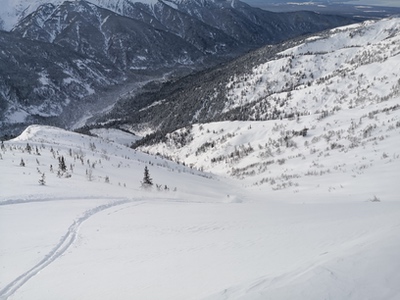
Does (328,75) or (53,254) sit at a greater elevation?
(328,75)

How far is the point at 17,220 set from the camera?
11414 millimetres

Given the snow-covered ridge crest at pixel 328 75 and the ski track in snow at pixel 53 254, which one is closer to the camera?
the ski track in snow at pixel 53 254

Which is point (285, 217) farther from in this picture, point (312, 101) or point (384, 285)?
point (312, 101)

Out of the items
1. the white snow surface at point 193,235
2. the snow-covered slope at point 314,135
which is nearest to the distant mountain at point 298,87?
the snow-covered slope at point 314,135

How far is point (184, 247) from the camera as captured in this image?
855cm

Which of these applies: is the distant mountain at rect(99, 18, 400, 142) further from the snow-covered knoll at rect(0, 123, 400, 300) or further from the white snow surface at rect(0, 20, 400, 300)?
the snow-covered knoll at rect(0, 123, 400, 300)

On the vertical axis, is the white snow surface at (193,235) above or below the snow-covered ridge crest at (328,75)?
below

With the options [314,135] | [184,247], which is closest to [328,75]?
[314,135]

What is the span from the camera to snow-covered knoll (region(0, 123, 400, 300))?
206 inches

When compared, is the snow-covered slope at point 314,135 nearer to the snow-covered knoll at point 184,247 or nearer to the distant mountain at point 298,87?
the distant mountain at point 298,87

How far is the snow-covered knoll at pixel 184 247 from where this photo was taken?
5230 mm

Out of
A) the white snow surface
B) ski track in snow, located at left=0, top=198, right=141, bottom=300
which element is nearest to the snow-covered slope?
the white snow surface

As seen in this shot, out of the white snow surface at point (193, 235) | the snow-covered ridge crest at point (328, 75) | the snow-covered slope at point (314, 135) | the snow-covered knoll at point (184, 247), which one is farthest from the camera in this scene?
the snow-covered ridge crest at point (328, 75)

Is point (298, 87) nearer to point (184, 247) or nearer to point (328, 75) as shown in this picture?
point (328, 75)
